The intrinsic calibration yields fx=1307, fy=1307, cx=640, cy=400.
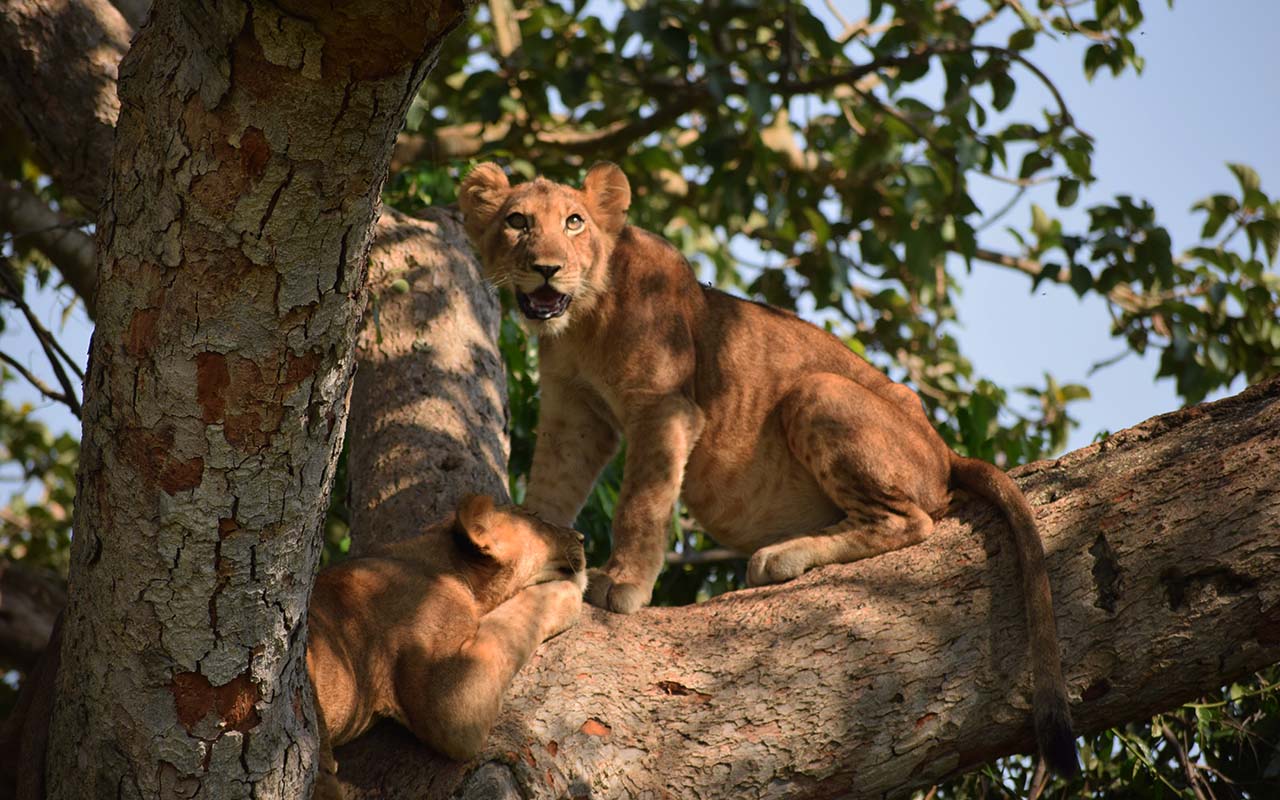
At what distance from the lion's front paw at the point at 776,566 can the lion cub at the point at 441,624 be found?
2.27ft

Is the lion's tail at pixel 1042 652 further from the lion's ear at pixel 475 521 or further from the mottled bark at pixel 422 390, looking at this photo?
the mottled bark at pixel 422 390

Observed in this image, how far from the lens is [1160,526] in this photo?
3.76 meters

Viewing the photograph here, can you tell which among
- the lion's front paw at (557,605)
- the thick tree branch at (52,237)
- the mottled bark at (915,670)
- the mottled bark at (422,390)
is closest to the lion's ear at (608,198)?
the mottled bark at (422,390)

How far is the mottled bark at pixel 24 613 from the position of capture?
6.38m

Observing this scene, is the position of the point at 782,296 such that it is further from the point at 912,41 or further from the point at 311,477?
the point at 311,477

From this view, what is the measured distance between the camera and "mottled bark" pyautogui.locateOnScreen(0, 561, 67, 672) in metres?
6.38

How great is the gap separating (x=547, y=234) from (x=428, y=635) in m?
1.99

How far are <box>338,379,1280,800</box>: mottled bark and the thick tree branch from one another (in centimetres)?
375

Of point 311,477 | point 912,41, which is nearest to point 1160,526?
point 311,477

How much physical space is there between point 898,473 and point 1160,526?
4.22 feet

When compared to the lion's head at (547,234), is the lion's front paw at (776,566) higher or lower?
lower

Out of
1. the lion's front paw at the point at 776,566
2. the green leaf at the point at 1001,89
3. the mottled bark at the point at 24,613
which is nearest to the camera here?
the lion's front paw at the point at 776,566

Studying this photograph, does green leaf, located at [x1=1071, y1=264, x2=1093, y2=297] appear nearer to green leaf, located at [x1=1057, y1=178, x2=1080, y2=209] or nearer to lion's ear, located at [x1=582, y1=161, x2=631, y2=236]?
green leaf, located at [x1=1057, y1=178, x2=1080, y2=209]

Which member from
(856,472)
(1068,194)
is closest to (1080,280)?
(1068,194)
